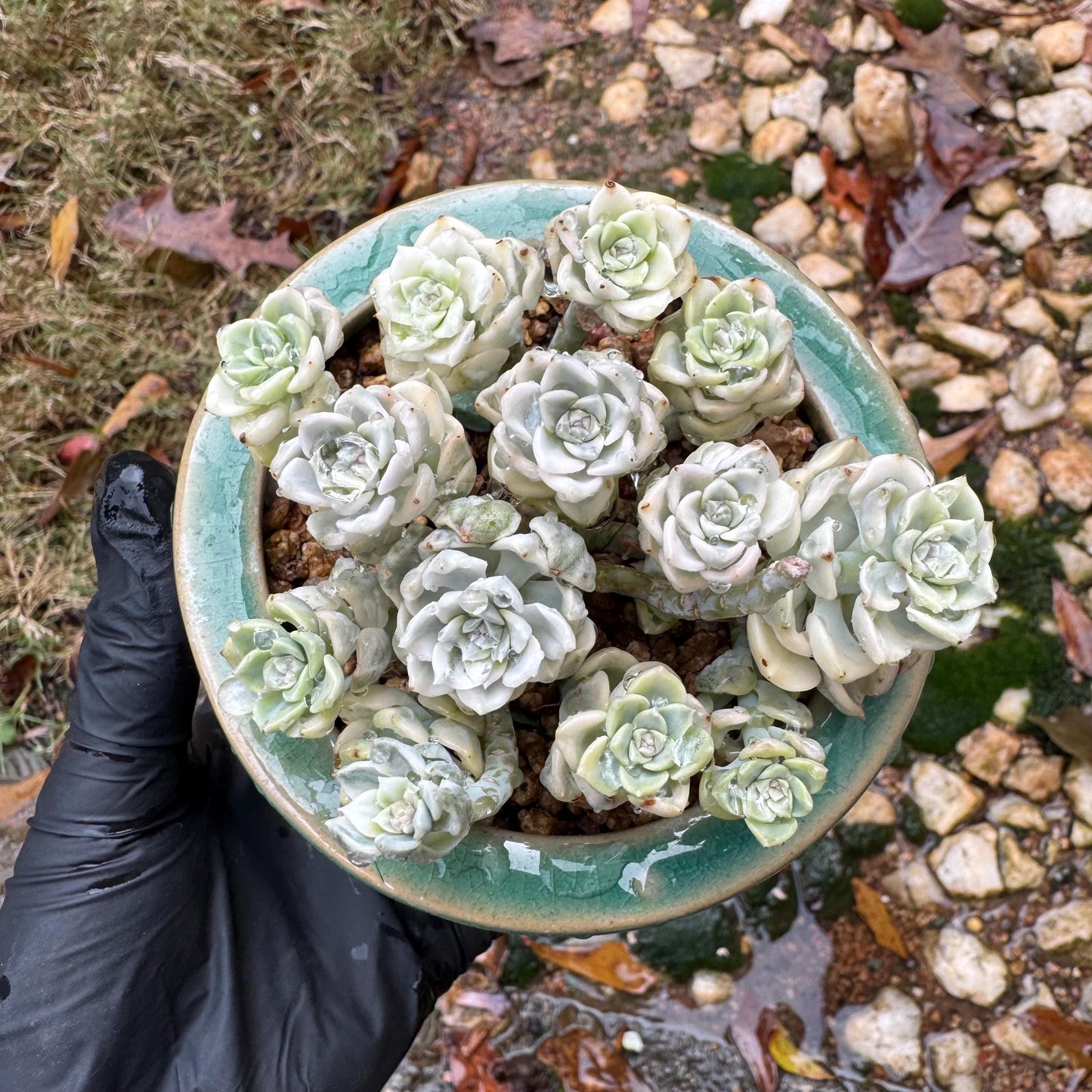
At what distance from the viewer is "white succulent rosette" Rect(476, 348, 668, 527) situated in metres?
0.64

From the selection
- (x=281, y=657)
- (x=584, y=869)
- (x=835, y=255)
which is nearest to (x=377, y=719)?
(x=281, y=657)

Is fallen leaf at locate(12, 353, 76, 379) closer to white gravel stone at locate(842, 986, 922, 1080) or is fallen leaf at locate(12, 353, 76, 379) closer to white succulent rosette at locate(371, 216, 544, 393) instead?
white succulent rosette at locate(371, 216, 544, 393)

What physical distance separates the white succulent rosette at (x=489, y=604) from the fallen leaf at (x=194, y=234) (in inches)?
51.1

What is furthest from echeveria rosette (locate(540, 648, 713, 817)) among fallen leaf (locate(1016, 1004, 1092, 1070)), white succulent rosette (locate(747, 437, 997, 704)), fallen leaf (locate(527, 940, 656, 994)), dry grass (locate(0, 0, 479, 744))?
dry grass (locate(0, 0, 479, 744))

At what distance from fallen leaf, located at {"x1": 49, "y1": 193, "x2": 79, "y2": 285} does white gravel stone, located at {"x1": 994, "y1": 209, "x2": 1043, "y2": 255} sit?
Answer: 1751 mm

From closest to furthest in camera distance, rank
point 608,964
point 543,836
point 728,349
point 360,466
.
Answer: point 360,466 < point 728,349 < point 543,836 < point 608,964

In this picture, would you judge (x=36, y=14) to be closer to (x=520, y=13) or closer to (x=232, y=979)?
(x=520, y=13)

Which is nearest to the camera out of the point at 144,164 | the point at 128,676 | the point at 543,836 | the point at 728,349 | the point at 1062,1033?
the point at 728,349

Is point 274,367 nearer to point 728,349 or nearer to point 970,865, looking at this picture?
point 728,349

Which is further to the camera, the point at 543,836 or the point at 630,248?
the point at 543,836

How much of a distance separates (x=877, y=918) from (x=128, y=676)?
49.6 inches

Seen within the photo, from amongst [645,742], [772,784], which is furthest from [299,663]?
[772,784]

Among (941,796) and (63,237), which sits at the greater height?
(63,237)

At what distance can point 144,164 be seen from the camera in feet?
6.06
